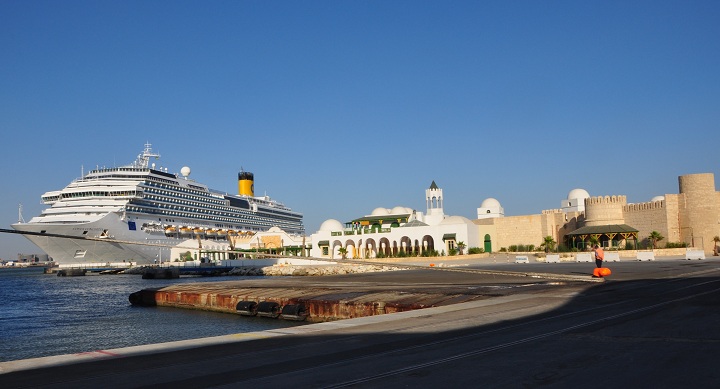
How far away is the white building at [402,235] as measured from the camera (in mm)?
69375

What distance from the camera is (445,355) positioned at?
8.53 metres

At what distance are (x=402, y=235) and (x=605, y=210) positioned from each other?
2252 cm

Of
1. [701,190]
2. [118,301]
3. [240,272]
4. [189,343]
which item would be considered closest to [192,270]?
[240,272]

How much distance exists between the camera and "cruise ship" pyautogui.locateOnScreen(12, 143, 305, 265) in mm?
81750

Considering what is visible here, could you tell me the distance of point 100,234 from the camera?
267 feet

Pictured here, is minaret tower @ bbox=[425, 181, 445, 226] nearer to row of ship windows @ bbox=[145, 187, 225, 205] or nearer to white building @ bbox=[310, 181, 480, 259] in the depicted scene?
white building @ bbox=[310, 181, 480, 259]

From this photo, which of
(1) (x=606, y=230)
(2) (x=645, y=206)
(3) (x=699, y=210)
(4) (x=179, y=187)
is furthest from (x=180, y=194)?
(3) (x=699, y=210)

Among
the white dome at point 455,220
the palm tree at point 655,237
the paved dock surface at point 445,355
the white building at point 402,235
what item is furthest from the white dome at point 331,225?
the paved dock surface at point 445,355

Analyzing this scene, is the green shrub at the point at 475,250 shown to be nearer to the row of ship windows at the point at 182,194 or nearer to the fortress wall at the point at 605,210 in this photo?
the fortress wall at the point at 605,210

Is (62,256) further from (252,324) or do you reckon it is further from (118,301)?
(252,324)

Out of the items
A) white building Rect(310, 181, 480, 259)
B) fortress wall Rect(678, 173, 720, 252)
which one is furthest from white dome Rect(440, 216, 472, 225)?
fortress wall Rect(678, 173, 720, 252)

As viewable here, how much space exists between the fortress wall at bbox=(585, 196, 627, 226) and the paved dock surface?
52.4m

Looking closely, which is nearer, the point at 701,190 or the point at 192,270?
the point at 701,190

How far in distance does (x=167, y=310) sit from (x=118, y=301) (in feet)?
28.3
